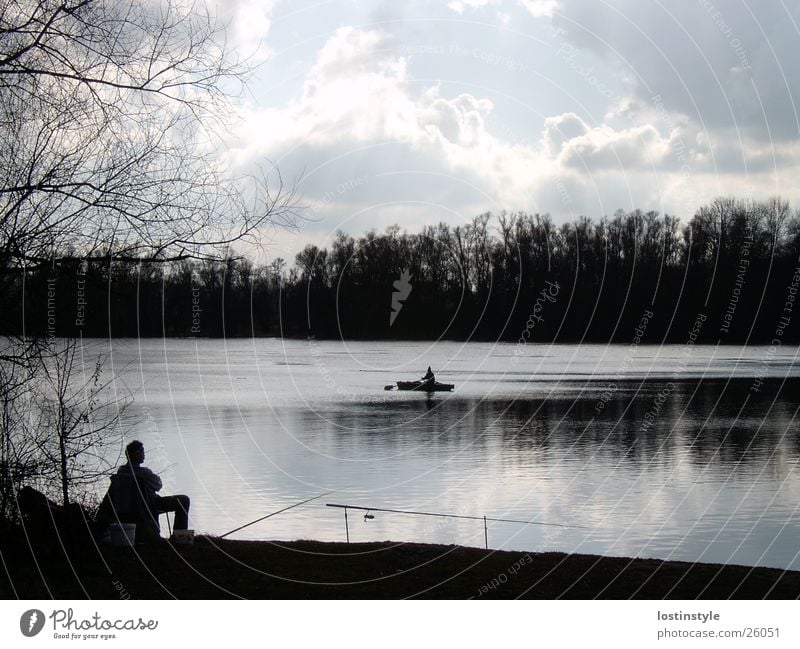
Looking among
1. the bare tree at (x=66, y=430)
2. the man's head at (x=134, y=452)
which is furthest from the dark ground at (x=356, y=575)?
the bare tree at (x=66, y=430)

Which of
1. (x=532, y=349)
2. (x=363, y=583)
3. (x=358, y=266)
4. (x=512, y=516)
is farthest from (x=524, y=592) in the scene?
(x=532, y=349)

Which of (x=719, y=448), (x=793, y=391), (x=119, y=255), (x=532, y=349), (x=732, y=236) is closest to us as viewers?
(x=119, y=255)

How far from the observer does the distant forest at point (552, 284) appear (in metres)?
75.1

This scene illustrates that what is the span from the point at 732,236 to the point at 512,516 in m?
67.1

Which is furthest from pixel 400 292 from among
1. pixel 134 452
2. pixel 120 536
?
pixel 120 536

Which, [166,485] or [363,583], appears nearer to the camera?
[363,583]

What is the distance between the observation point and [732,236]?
80125 millimetres

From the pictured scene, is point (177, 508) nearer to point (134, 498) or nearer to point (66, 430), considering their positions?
point (134, 498)

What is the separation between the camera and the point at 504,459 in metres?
28.0

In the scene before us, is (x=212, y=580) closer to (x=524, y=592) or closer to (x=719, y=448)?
(x=524, y=592)

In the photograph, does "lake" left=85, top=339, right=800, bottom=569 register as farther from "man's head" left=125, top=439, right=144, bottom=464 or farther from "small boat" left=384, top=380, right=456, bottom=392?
"man's head" left=125, top=439, right=144, bottom=464
